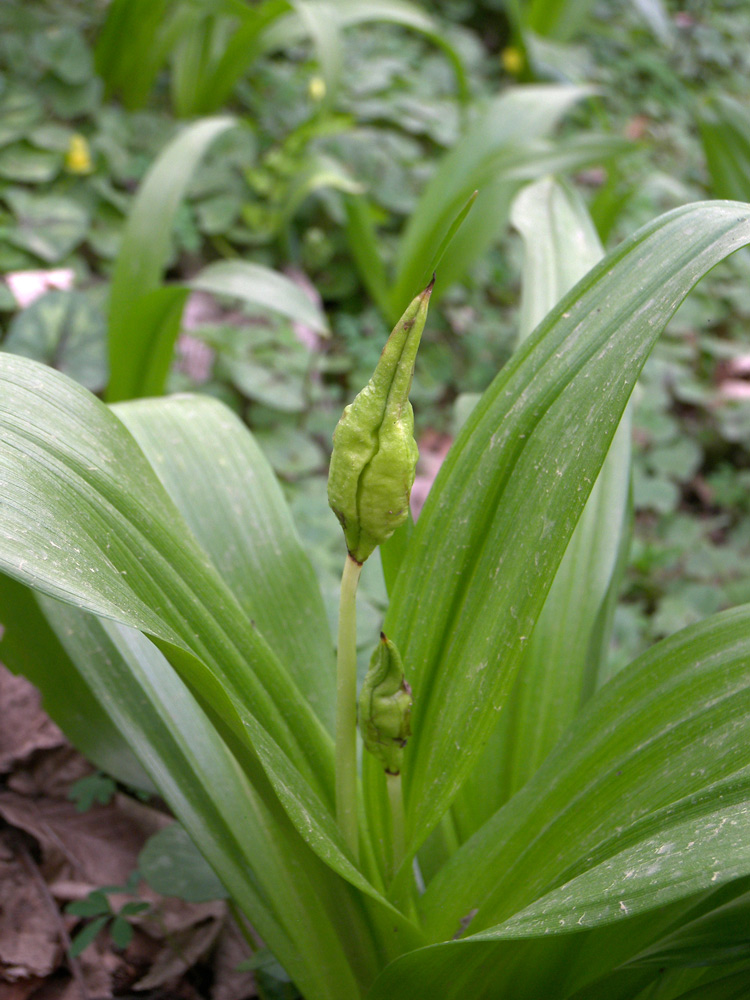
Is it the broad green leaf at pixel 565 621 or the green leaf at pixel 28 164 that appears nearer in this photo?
the broad green leaf at pixel 565 621

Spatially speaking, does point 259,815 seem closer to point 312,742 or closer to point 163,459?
point 312,742

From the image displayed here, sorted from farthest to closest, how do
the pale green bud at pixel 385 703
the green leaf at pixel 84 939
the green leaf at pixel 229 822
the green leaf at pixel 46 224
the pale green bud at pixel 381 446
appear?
the green leaf at pixel 46 224
the green leaf at pixel 84 939
the green leaf at pixel 229 822
the pale green bud at pixel 385 703
the pale green bud at pixel 381 446

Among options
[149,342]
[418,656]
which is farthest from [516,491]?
[149,342]

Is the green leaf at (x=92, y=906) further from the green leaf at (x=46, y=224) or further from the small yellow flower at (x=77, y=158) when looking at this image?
the small yellow flower at (x=77, y=158)

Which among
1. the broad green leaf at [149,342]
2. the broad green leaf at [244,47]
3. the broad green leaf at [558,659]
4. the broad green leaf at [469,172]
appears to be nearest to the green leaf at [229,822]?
the broad green leaf at [558,659]

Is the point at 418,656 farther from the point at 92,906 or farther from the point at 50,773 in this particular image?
the point at 50,773

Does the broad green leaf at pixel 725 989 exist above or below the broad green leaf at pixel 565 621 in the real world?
below
